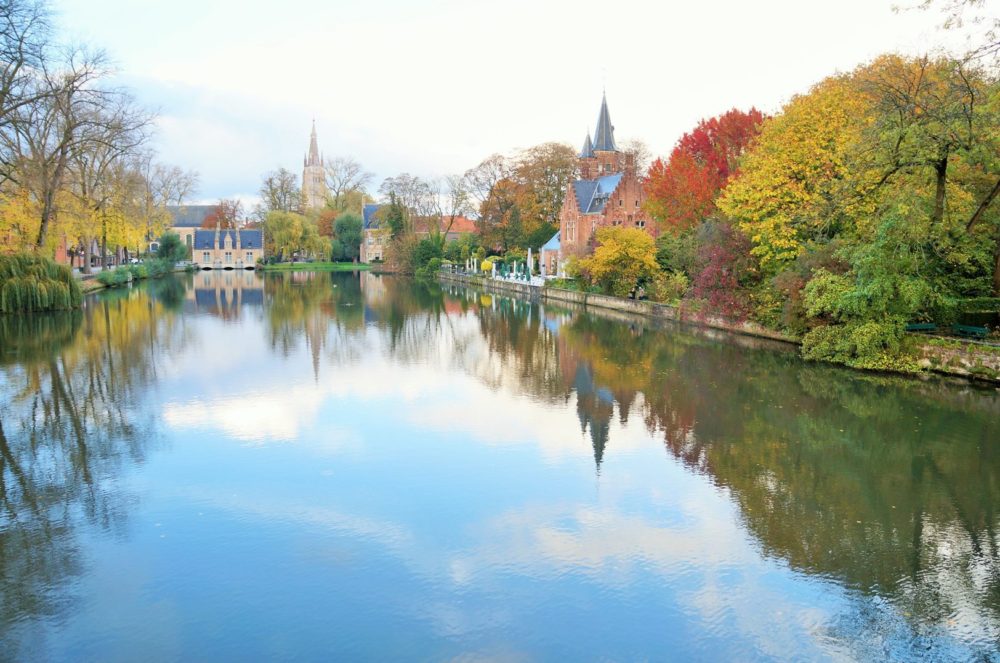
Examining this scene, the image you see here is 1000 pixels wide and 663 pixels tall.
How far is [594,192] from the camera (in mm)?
51438

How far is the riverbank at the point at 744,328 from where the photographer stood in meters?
17.5

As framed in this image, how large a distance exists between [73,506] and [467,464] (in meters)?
5.41

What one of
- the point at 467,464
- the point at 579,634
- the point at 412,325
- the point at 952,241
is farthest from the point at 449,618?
→ the point at 412,325

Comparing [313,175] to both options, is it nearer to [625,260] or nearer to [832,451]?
[625,260]

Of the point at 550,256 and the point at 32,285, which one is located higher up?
the point at 550,256

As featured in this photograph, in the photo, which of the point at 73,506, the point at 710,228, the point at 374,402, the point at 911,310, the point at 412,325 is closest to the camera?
the point at 73,506

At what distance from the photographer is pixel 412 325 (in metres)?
30.1

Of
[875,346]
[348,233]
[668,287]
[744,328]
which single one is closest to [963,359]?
[875,346]

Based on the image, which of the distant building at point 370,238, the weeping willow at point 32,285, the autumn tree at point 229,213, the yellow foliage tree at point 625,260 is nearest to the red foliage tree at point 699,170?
the yellow foliage tree at point 625,260

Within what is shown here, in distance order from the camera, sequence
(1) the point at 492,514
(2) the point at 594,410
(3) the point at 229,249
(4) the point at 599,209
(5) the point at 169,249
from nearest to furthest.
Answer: (1) the point at 492,514, (2) the point at 594,410, (4) the point at 599,209, (5) the point at 169,249, (3) the point at 229,249

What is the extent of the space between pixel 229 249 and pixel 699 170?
6985cm

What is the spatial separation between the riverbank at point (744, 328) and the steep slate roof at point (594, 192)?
7.36 metres

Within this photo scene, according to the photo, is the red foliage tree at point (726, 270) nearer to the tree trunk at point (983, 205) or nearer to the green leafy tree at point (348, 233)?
the tree trunk at point (983, 205)

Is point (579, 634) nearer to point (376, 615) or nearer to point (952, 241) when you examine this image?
point (376, 615)
